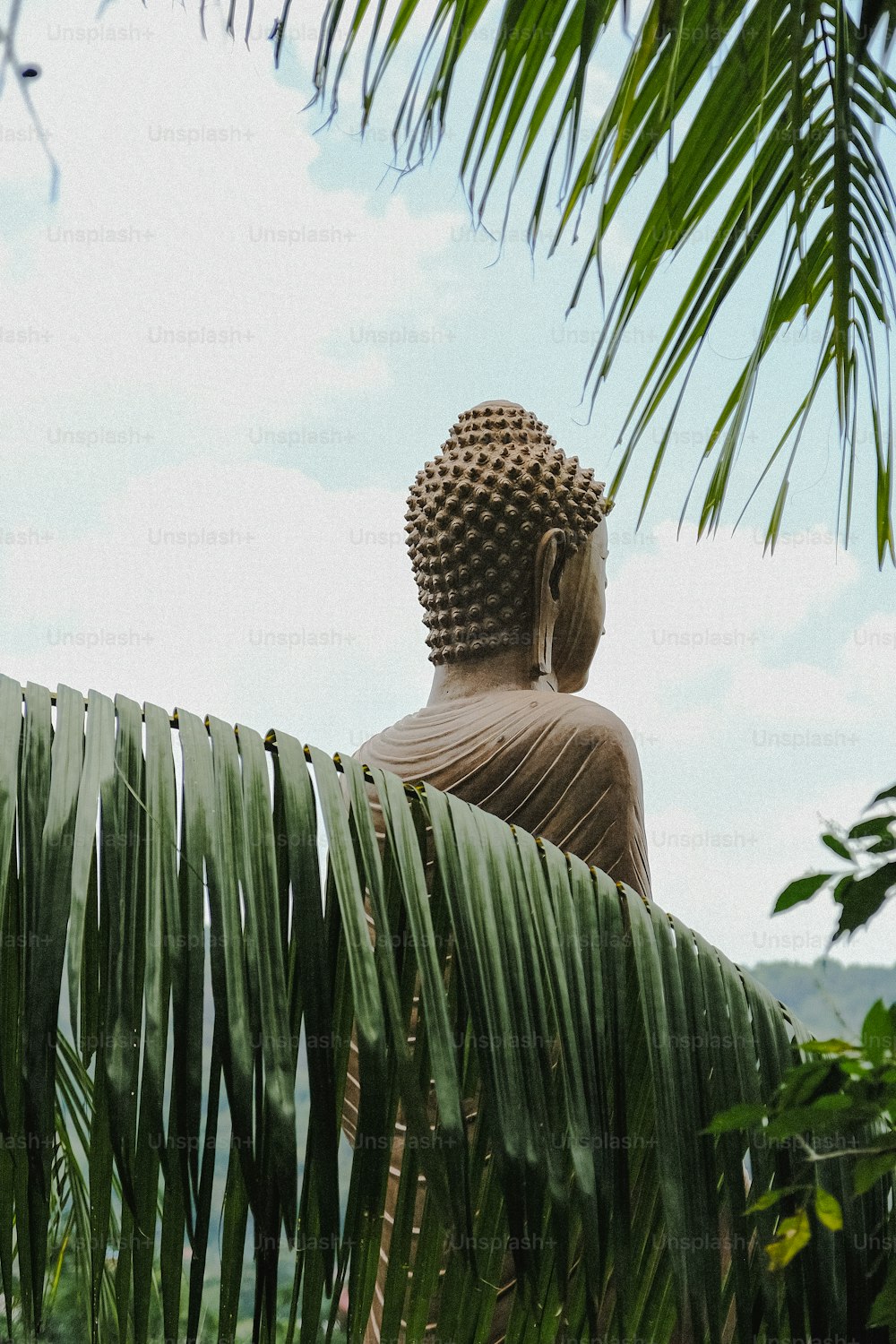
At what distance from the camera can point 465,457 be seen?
14.0 ft

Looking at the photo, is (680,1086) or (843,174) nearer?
(680,1086)

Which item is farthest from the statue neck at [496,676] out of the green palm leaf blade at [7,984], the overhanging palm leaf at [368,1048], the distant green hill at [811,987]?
the distant green hill at [811,987]

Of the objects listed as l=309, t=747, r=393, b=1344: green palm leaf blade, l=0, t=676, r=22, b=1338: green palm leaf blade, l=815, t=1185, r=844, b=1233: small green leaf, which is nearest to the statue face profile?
l=309, t=747, r=393, b=1344: green palm leaf blade

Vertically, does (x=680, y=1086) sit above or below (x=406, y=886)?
below

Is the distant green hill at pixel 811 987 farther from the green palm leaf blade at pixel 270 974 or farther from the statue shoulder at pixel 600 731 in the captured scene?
the green palm leaf blade at pixel 270 974

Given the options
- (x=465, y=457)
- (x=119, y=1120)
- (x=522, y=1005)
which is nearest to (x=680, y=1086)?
(x=522, y=1005)

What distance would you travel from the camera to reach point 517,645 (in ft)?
13.8

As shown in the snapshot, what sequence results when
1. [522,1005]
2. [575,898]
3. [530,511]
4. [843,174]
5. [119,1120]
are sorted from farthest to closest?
[530,511] < [843,174] < [575,898] < [522,1005] < [119,1120]

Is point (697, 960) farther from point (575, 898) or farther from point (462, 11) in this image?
point (462, 11)

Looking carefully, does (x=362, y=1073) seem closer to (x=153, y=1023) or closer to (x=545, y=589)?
(x=153, y=1023)

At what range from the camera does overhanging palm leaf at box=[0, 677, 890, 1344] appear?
7.18ft

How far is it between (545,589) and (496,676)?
0.28 m

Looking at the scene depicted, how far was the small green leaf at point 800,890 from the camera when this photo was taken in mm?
2141

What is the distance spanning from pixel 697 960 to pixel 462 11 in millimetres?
1727
